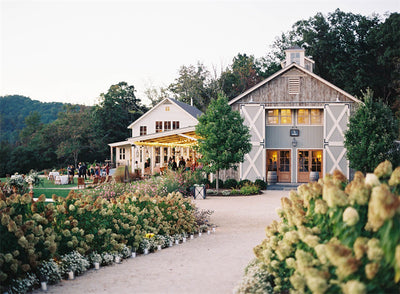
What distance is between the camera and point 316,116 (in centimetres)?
2503

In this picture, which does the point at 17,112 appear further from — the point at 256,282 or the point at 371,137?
the point at 256,282

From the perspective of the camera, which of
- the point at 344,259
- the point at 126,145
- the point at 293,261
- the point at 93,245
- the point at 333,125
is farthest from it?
the point at 126,145

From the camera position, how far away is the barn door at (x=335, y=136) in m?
24.3

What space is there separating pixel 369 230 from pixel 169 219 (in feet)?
20.2

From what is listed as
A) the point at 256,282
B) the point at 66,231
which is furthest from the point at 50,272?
the point at 256,282

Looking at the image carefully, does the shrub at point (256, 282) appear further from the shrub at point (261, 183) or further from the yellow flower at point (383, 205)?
the shrub at point (261, 183)

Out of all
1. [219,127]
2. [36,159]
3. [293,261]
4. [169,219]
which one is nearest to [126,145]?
[36,159]

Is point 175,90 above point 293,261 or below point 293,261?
above

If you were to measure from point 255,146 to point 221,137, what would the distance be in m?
5.10

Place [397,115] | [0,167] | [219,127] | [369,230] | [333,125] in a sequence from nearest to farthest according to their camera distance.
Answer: [369,230], [219,127], [333,125], [397,115], [0,167]

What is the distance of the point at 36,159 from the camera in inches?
1843

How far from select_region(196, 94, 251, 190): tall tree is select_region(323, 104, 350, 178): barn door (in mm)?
6142

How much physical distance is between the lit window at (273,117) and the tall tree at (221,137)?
483 centimetres

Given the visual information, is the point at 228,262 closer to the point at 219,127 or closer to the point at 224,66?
the point at 219,127
